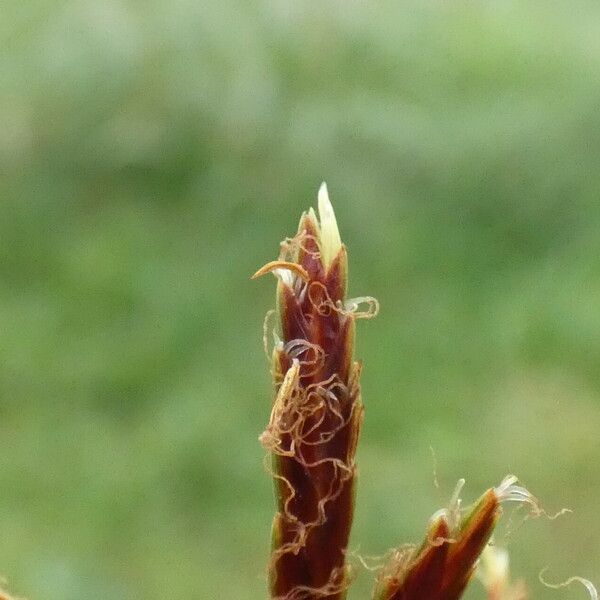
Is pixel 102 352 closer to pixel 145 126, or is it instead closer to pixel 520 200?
pixel 145 126

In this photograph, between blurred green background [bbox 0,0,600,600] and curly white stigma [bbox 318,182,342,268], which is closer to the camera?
curly white stigma [bbox 318,182,342,268]

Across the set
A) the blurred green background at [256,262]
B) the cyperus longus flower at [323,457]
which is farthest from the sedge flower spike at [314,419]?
the blurred green background at [256,262]

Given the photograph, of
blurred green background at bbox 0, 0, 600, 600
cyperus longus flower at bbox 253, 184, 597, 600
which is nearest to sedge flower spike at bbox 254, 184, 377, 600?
cyperus longus flower at bbox 253, 184, 597, 600

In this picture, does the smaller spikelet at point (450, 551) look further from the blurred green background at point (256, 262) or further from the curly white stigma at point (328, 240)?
the blurred green background at point (256, 262)

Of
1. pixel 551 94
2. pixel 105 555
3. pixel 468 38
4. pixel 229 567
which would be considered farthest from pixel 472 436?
pixel 468 38

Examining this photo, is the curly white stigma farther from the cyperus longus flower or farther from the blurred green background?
the blurred green background
